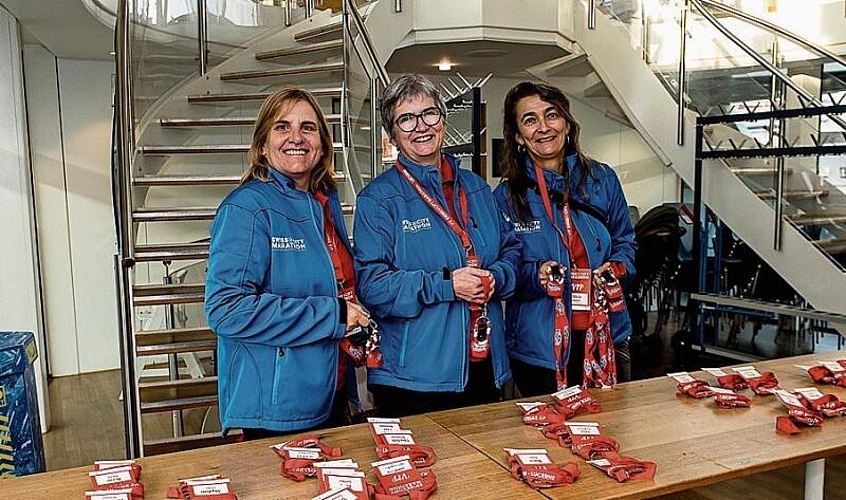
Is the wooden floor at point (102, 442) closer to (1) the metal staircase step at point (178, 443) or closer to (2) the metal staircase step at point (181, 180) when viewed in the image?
(1) the metal staircase step at point (178, 443)

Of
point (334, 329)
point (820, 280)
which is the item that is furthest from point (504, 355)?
point (820, 280)

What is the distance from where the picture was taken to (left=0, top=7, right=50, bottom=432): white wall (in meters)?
4.81

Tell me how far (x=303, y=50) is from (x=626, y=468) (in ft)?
16.0

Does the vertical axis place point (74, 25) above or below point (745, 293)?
above

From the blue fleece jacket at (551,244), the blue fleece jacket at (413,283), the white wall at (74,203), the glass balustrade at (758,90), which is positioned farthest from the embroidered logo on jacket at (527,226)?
the white wall at (74,203)

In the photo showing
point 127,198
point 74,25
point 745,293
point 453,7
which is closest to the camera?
point 127,198

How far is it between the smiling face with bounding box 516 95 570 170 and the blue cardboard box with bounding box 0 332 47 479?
2.34 m

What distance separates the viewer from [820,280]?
15.9ft

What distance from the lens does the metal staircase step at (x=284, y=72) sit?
17.6 feet

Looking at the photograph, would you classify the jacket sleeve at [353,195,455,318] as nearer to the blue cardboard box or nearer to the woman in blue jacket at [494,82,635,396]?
the woman in blue jacket at [494,82,635,396]

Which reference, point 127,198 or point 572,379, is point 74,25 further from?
point 572,379

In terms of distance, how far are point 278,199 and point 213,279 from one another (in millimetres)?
280

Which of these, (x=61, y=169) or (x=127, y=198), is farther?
(x=61, y=169)

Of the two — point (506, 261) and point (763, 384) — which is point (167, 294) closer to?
point (506, 261)
